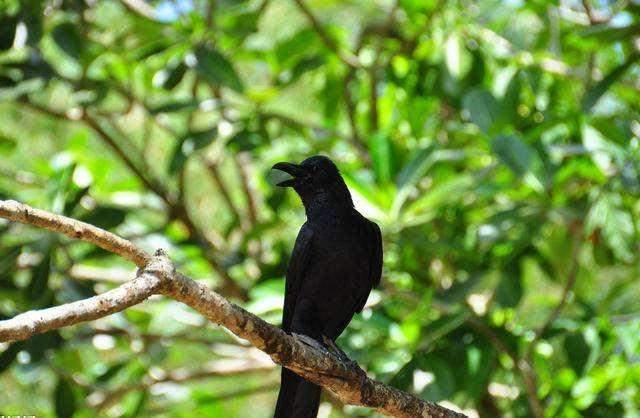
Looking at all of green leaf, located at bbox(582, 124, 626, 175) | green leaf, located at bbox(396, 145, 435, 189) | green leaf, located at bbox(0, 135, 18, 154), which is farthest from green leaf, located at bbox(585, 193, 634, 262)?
green leaf, located at bbox(0, 135, 18, 154)

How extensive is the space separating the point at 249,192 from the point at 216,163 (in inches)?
11.1

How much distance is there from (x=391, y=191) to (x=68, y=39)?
1.85 m

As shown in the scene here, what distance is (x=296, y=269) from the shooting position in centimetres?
377

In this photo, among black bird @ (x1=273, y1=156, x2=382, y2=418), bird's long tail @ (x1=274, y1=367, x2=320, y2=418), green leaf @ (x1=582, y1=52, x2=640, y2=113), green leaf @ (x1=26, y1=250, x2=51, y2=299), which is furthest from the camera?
green leaf @ (x1=26, y1=250, x2=51, y2=299)

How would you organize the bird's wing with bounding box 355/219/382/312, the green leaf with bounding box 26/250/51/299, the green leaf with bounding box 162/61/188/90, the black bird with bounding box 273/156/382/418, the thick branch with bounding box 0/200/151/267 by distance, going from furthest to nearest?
the green leaf with bounding box 162/61/188/90, the green leaf with bounding box 26/250/51/299, the bird's wing with bounding box 355/219/382/312, the black bird with bounding box 273/156/382/418, the thick branch with bounding box 0/200/151/267

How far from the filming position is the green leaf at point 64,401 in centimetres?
471

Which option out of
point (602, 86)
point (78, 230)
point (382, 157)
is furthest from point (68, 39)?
point (78, 230)

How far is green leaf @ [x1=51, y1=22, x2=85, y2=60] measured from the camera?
4.71 metres

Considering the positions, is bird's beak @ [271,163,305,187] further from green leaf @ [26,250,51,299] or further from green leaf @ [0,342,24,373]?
green leaf @ [0,342,24,373]

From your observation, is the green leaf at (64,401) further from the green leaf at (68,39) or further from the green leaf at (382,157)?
the green leaf at (382,157)

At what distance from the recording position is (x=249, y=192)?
595 cm

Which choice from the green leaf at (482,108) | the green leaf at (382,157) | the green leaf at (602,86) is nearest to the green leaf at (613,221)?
the green leaf at (602,86)

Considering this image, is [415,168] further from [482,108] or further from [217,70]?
[217,70]

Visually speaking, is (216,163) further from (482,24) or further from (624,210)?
(624,210)
